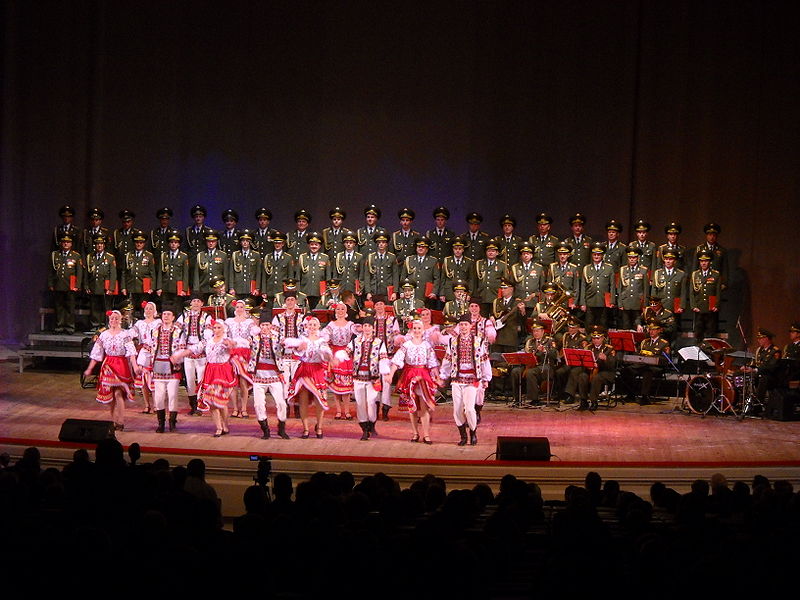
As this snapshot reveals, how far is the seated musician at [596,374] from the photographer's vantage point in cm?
1323

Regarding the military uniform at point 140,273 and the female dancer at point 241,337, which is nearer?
the female dancer at point 241,337

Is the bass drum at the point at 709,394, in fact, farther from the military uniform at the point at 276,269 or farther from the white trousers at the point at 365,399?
the military uniform at the point at 276,269

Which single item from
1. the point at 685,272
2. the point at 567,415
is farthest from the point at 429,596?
the point at 685,272

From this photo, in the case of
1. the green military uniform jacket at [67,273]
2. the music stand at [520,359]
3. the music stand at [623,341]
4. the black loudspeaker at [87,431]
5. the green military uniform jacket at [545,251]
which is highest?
the green military uniform jacket at [545,251]

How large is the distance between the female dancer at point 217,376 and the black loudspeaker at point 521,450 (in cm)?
325

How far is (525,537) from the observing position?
5.67 meters

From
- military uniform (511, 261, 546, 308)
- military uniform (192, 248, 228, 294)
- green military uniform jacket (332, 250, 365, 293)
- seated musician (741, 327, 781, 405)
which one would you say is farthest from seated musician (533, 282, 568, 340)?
military uniform (192, 248, 228, 294)

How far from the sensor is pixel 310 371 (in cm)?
1117

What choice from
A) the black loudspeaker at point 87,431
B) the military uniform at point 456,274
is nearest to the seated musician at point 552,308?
the military uniform at point 456,274

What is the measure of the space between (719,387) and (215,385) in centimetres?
625

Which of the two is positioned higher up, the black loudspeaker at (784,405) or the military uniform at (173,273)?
the military uniform at (173,273)

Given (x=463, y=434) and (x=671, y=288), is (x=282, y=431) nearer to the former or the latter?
(x=463, y=434)

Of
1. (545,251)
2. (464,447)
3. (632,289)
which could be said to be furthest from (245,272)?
(464,447)

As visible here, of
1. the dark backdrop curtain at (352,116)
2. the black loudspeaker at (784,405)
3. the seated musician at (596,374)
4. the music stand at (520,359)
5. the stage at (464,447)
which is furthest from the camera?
the dark backdrop curtain at (352,116)
